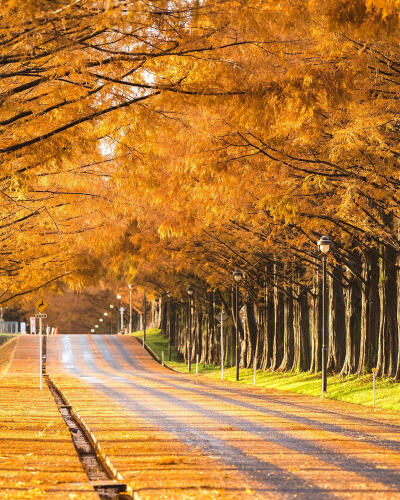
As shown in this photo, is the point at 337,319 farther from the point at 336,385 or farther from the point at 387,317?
the point at 387,317

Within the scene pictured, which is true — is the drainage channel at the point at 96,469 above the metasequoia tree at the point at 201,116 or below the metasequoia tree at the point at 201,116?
below

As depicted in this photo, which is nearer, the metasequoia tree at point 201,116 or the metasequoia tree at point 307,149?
the metasequoia tree at point 201,116

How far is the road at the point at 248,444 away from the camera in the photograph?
33.1ft

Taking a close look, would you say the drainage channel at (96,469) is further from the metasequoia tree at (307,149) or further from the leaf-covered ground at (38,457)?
the metasequoia tree at (307,149)

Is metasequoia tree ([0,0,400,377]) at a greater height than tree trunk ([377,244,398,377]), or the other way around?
metasequoia tree ([0,0,400,377])

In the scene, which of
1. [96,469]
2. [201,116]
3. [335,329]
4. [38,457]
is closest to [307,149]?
[201,116]

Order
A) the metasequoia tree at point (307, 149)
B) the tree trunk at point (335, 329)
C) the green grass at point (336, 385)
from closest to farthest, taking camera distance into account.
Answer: the metasequoia tree at point (307, 149) → the green grass at point (336, 385) → the tree trunk at point (335, 329)

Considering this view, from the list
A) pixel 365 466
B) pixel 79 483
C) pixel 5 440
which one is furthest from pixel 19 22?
pixel 5 440

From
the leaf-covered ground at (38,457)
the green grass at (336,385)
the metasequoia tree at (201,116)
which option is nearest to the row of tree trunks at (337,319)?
the metasequoia tree at (201,116)

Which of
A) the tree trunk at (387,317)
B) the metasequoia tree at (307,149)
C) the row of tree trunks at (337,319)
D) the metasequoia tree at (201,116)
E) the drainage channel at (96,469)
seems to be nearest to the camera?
the metasequoia tree at (201,116)

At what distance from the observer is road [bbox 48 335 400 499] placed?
10.1 metres

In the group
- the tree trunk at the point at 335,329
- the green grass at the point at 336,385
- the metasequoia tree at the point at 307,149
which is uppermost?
the metasequoia tree at the point at 307,149

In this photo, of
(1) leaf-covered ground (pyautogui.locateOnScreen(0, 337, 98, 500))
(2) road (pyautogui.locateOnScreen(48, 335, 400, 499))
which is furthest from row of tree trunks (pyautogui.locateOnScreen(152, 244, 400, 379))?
(1) leaf-covered ground (pyautogui.locateOnScreen(0, 337, 98, 500))

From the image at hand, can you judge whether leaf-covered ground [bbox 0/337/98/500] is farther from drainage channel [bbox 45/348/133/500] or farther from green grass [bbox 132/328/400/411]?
green grass [bbox 132/328/400/411]
